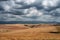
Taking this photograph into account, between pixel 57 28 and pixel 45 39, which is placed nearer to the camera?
pixel 45 39

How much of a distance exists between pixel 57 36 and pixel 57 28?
861 millimetres

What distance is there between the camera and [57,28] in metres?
6.06

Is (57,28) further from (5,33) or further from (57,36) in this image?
(5,33)

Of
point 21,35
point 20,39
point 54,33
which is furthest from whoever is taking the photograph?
point 54,33

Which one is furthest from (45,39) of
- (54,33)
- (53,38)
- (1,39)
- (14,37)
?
(1,39)

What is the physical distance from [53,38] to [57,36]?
0.30 meters

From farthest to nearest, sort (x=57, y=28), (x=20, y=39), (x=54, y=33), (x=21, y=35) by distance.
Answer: (x=57, y=28), (x=54, y=33), (x=21, y=35), (x=20, y=39)

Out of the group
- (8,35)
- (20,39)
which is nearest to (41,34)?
(20,39)

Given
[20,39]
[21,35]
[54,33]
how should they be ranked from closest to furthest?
[20,39] < [21,35] < [54,33]

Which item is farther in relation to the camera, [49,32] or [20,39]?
[49,32]

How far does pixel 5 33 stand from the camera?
552 centimetres

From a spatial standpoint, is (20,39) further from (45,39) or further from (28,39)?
(45,39)

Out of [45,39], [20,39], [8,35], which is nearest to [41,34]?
[45,39]

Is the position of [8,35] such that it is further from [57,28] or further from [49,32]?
[57,28]
